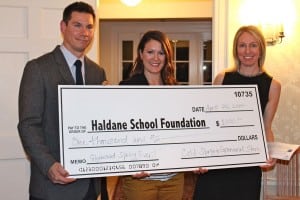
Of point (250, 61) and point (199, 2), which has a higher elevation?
point (199, 2)

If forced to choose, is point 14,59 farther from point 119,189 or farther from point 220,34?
point 119,189

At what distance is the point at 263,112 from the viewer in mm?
2123

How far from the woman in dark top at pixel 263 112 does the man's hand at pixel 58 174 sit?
2.64 feet

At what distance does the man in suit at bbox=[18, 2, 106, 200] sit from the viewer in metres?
1.63

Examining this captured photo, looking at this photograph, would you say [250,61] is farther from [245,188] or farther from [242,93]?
[245,188]

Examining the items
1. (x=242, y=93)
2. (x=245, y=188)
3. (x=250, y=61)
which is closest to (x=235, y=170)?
(x=245, y=188)

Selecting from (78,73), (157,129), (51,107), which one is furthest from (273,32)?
(51,107)

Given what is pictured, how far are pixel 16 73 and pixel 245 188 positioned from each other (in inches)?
60.8

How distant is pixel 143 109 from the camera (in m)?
1.84

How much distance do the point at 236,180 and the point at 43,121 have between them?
108cm

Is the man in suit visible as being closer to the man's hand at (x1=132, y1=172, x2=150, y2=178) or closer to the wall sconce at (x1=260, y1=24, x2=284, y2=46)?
the man's hand at (x1=132, y1=172, x2=150, y2=178)

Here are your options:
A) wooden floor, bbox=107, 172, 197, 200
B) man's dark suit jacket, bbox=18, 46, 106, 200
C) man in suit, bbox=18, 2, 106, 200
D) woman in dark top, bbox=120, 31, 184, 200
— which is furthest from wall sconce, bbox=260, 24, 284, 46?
wooden floor, bbox=107, 172, 197, 200

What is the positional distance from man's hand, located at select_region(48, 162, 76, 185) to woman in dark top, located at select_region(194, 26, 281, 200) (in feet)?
2.64

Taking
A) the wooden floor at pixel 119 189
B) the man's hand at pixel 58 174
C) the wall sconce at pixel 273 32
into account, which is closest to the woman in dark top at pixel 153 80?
the man's hand at pixel 58 174
